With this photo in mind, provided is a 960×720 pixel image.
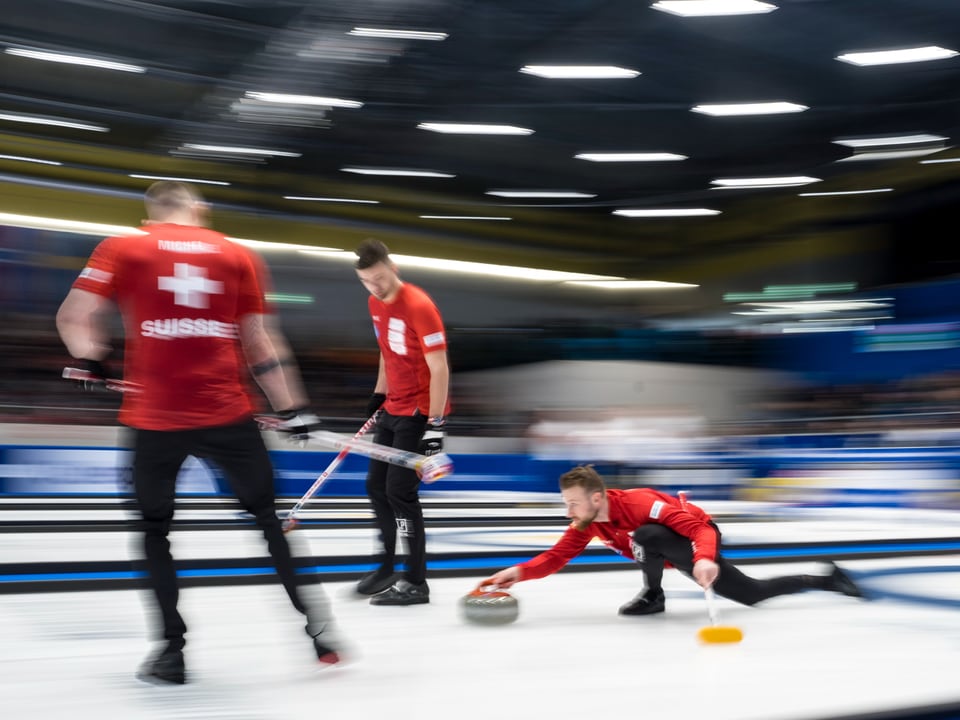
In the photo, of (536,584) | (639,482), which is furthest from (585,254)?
(536,584)

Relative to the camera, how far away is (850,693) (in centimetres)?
279

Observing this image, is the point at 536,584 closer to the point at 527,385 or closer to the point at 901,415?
the point at 901,415

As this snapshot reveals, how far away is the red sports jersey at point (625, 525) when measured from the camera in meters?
3.75

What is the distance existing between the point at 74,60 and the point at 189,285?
10.3 m

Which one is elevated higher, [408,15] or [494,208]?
[408,15]

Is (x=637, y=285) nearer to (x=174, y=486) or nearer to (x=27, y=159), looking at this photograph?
(x=27, y=159)

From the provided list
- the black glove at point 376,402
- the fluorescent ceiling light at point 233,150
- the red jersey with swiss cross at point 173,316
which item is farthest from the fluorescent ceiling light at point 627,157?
the red jersey with swiss cross at point 173,316

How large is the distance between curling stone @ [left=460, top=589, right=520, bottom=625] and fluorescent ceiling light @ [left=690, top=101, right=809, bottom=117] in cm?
1235

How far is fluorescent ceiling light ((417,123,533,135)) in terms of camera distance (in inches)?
589

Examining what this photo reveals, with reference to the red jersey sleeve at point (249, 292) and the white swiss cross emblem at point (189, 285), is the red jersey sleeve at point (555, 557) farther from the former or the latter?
the white swiss cross emblem at point (189, 285)

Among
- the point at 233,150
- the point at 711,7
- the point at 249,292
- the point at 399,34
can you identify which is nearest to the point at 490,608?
the point at 249,292

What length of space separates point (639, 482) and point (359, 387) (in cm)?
494

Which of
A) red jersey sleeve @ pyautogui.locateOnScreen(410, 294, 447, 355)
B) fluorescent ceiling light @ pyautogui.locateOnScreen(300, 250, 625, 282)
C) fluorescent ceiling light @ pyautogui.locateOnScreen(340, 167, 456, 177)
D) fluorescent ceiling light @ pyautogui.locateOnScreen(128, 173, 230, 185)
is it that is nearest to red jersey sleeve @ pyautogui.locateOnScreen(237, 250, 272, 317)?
red jersey sleeve @ pyautogui.locateOnScreen(410, 294, 447, 355)

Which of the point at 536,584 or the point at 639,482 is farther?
the point at 639,482
